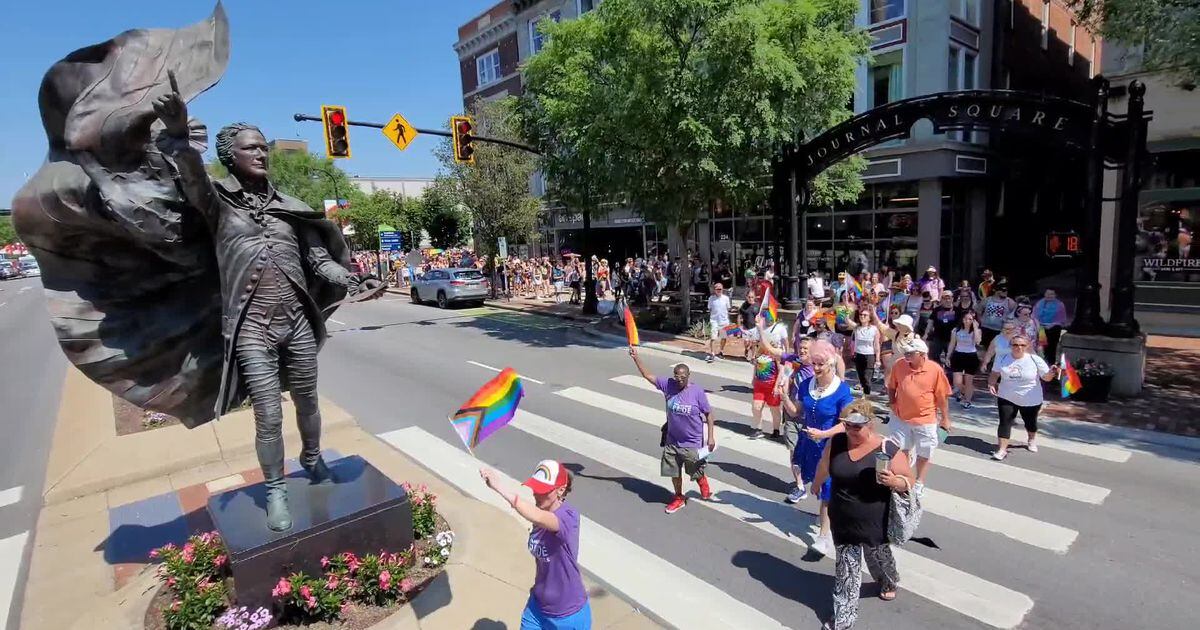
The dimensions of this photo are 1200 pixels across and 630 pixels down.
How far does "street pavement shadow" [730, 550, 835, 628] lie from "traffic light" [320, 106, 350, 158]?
13445mm

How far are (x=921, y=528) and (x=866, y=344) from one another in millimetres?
4644

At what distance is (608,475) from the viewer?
24.7ft

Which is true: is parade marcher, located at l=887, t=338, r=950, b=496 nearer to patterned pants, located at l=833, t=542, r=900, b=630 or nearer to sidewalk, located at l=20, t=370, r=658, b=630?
patterned pants, located at l=833, t=542, r=900, b=630

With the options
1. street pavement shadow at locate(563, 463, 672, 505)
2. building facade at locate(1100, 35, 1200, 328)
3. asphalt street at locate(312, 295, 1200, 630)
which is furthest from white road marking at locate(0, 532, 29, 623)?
building facade at locate(1100, 35, 1200, 328)

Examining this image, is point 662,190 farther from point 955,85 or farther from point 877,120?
point 955,85

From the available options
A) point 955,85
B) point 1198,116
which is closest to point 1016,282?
point 955,85

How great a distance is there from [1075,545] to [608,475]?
A: 14.4ft

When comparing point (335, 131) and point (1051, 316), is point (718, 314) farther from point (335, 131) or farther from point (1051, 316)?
point (335, 131)

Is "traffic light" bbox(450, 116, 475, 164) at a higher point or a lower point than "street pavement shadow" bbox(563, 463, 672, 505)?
higher

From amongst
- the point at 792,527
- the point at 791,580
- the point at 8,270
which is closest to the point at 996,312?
the point at 792,527

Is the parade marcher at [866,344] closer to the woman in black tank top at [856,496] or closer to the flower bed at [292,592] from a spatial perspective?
the woman in black tank top at [856,496]

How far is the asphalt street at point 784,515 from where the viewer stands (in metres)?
4.82

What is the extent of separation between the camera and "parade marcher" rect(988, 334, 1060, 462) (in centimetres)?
746

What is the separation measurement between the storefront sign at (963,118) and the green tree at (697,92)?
1.05 m
